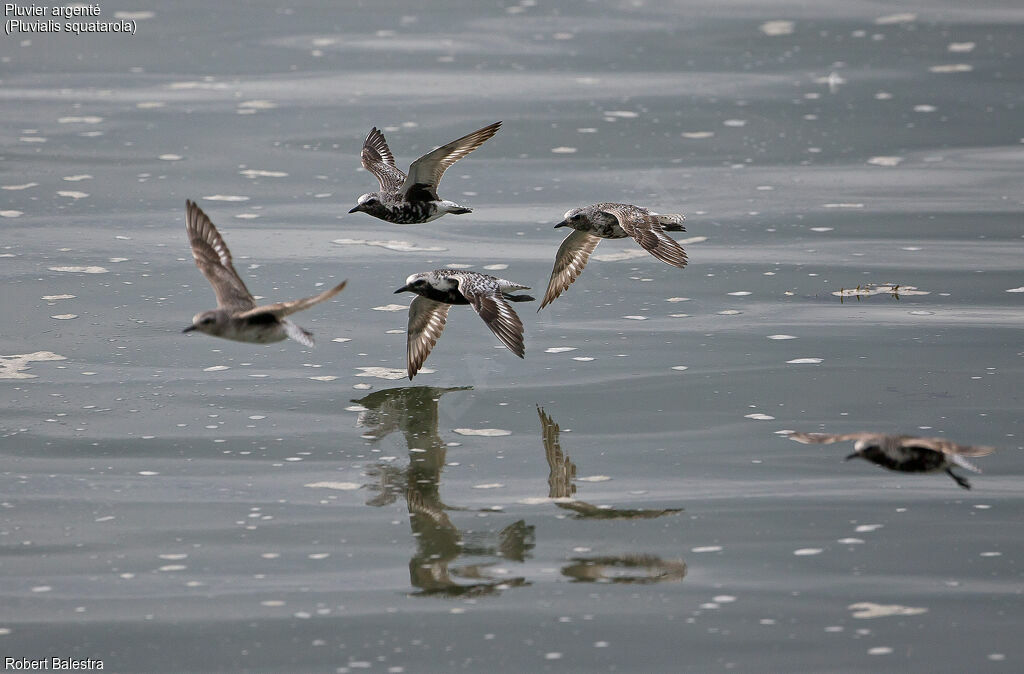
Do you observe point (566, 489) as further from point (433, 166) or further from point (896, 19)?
point (896, 19)

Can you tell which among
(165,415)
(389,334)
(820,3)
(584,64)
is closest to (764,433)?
(389,334)

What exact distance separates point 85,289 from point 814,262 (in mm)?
5180

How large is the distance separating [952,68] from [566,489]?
31.6ft

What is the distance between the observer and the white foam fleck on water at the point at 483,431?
24.4 feet

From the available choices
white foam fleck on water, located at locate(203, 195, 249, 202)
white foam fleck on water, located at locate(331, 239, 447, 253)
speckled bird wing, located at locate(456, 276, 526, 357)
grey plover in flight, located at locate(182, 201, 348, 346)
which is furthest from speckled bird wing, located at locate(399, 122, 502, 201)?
white foam fleck on water, located at locate(203, 195, 249, 202)

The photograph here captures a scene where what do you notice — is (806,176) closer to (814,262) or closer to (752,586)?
(814,262)

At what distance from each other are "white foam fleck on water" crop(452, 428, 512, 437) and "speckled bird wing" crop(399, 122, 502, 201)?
68.5 inches

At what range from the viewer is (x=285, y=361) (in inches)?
336

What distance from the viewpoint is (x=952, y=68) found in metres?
14.5

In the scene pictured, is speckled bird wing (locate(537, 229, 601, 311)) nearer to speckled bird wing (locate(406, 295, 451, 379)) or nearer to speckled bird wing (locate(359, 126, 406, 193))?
speckled bird wing (locate(406, 295, 451, 379))

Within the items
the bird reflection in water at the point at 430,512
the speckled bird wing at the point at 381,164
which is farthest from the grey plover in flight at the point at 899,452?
the speckled bird wing at the point at 381,164

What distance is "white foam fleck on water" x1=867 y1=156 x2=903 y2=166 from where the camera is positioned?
1216 centimetres

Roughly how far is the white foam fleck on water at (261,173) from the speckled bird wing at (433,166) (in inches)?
140

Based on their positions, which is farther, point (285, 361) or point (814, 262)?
point (814, 262)
